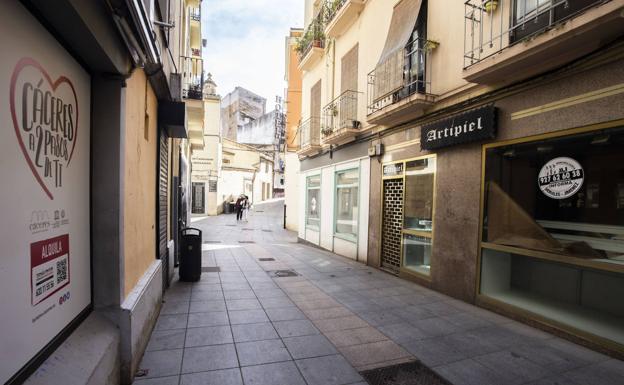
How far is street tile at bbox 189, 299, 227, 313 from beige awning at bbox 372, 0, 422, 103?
5.88 meters

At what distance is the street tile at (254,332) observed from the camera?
472cm

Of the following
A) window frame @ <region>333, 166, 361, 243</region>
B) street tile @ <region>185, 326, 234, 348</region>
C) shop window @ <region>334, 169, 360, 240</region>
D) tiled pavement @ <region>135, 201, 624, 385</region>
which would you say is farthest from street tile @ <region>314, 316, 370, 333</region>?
shop window @ <region>334, 169, 360, 240</region>

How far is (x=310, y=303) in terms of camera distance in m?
6.37

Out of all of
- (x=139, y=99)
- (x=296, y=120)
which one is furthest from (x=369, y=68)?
(x=296, y=120)

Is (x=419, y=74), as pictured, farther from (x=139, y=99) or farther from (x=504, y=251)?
(x=139, y=99)

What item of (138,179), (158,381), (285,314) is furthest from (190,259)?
(158,381)

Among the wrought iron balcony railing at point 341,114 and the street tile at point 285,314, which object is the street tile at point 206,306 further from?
the wrought iron balcony railing at point 341,114

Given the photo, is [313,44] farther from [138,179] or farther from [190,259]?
[138,179]

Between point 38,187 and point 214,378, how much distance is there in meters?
2.52

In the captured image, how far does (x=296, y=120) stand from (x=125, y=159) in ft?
60.4

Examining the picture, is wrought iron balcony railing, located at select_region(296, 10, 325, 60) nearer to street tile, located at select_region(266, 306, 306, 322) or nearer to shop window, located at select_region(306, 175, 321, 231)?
shop window, located at select_region(306, 175, 321, 231)

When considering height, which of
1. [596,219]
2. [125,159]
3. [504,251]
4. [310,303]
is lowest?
[310,303]

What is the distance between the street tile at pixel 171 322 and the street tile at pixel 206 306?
311 mm

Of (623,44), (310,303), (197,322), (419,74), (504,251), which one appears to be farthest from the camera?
(419,74)
